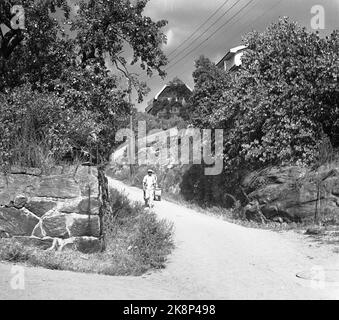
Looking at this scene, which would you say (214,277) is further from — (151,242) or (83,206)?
(83,206)

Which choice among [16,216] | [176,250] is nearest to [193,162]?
[176,250]

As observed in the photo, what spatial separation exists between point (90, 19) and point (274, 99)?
6.44 metres

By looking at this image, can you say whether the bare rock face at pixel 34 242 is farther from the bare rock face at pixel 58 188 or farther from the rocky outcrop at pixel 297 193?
the rocky outcrop at pixel 297 193

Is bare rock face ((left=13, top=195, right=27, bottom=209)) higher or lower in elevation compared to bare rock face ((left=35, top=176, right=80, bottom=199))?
lower

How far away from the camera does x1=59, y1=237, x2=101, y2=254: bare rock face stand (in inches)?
364

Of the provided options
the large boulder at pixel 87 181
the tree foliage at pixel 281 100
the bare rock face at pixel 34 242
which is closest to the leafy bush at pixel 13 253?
the bare rock face at pixel 34 242

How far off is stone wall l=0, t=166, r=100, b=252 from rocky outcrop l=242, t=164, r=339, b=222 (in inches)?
279

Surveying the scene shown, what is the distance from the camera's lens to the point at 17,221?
9188mm

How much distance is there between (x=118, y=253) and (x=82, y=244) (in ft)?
2.15

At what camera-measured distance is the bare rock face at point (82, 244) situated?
9250 mm

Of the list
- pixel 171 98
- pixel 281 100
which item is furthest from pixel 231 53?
pixel 281 100

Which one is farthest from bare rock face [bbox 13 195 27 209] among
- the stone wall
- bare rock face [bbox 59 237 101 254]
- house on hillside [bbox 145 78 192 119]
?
house on hillside [bbox 145 78 192 119]
